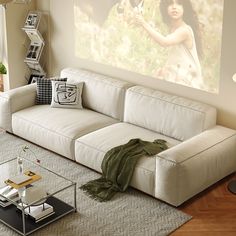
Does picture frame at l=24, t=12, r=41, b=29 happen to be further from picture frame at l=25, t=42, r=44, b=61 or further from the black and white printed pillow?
the black and white printed pillow

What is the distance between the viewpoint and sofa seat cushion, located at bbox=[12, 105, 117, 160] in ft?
16.9

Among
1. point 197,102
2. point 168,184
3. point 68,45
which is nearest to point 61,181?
point 168,184

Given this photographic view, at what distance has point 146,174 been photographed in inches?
173

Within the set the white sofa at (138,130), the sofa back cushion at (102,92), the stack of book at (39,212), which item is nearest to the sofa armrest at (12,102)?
the white sofa at (138,130)

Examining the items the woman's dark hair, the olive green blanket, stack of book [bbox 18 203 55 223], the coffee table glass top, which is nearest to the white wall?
the woman's dark hair

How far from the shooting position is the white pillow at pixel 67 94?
5.68 meters

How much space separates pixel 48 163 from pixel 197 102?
1.62 m

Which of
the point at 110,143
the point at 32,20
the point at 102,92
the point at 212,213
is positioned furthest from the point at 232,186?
the point at 32,20

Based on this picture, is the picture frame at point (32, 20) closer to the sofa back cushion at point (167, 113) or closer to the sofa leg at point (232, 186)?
the sofa back cushion at point (167, 113)

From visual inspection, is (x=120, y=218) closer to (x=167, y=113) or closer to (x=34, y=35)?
(x=167, y=113)

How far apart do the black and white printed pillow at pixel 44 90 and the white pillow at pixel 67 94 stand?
0.51ft

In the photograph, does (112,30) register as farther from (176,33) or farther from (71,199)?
(71,199)

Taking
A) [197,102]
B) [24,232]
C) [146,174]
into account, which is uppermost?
[197,102]

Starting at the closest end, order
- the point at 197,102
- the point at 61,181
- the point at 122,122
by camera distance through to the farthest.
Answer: the point at 61,181 → the point at 197,102 → the point at 122,122
